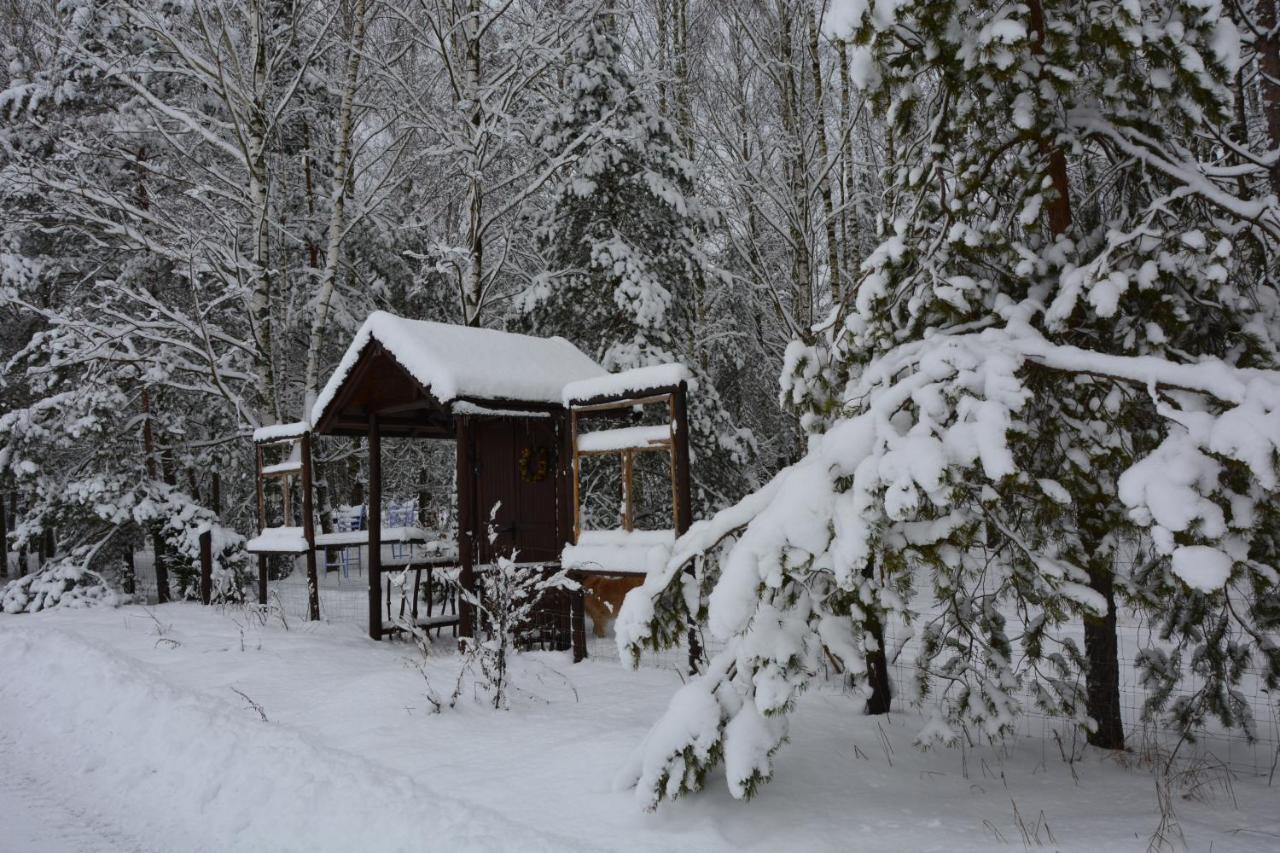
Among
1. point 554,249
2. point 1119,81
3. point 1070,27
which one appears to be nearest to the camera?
point 1070,27

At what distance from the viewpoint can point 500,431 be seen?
9453mm

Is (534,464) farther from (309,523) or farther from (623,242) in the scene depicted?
(623,242)

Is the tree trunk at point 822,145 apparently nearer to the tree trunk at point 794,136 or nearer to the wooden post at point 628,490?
the tree trunk at point 794,136

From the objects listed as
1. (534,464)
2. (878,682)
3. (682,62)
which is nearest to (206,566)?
(534,464)

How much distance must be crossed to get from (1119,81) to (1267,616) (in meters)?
3.09

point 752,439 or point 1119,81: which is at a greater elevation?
point 1119,81

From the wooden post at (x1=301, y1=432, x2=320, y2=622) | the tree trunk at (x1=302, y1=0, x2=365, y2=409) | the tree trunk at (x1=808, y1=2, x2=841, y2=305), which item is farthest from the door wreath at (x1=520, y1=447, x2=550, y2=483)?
the tree trunk at (x1=302, y1=0, x2=365, y2=409)

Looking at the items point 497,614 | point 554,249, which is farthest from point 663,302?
point 497,614

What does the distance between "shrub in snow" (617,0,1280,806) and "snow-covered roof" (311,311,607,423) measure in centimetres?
387

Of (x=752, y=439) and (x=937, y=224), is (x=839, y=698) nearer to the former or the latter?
(x=937, y=224)

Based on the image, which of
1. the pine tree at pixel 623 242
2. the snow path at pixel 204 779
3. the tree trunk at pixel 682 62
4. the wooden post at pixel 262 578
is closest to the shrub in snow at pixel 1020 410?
the snow path at pixel 204 779

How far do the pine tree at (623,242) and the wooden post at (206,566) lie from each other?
6.52m

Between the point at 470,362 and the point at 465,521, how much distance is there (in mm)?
1640

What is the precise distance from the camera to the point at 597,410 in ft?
26.2
